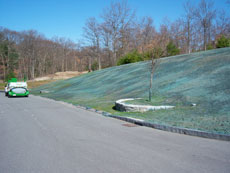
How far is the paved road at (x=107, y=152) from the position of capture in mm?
4633

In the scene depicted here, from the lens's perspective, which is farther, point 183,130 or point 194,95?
point 194,95

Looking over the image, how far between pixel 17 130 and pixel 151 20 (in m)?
60.9

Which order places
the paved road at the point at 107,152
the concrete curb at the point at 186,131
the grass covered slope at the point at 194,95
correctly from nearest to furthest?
1. the paved road at the point at 107,152
2. the concrete curb at the point at 186,131
3. the grass covered slope at the point at 194,95

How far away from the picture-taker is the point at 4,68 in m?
70.9

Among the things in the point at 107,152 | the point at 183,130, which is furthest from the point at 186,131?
the point at 107,152

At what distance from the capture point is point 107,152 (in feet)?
18.6

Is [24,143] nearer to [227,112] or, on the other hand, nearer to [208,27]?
[227,112]

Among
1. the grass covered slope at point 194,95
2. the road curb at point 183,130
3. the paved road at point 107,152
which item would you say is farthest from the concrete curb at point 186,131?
the grass covered slope at point 194,95

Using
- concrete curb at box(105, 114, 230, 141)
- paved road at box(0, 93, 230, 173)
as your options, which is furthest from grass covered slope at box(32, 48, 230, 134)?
paved road at box(0, 93, 230, 173)

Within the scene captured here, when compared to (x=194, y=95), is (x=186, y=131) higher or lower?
lower

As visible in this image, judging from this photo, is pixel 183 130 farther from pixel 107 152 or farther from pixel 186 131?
pixel 107 152

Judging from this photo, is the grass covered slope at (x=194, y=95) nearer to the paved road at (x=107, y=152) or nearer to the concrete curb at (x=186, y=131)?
the concrete curb at (x=186, y=131)

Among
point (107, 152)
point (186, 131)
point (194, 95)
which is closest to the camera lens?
point (107, 152)

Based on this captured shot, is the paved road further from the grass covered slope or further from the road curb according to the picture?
the grass covered slope
